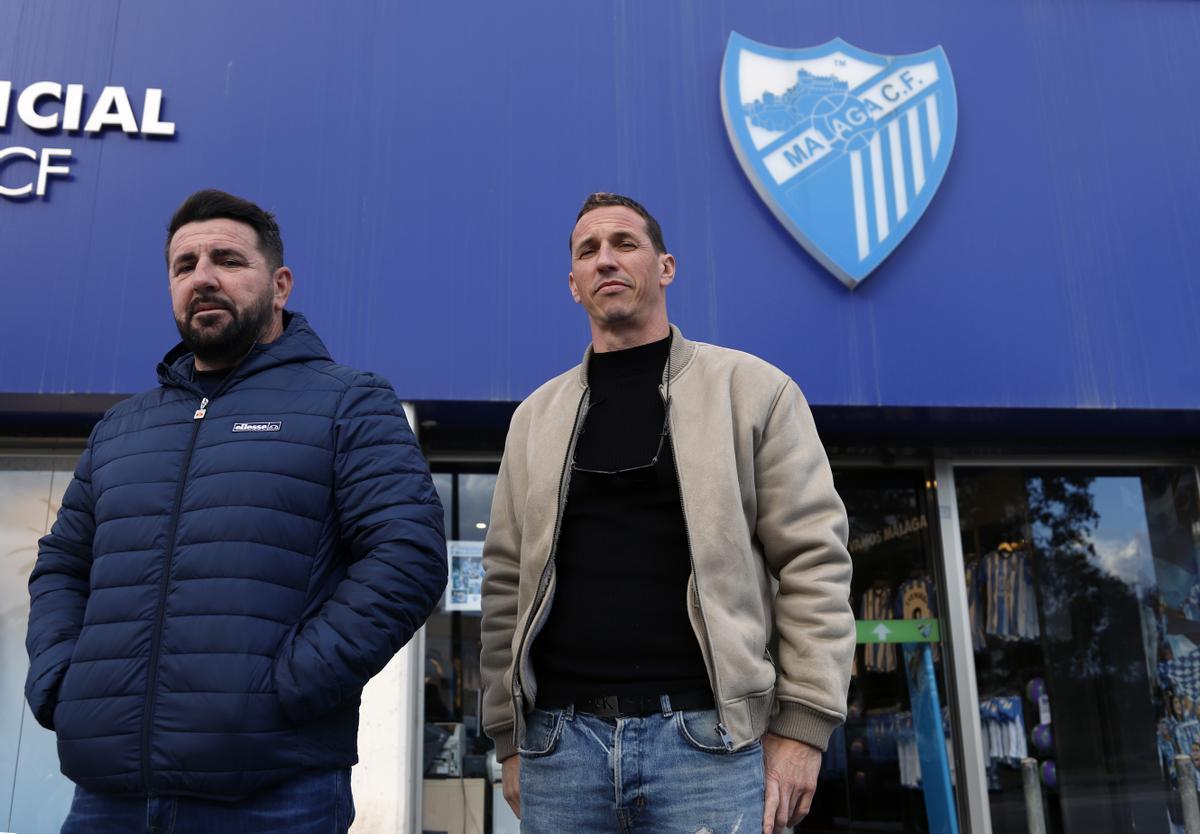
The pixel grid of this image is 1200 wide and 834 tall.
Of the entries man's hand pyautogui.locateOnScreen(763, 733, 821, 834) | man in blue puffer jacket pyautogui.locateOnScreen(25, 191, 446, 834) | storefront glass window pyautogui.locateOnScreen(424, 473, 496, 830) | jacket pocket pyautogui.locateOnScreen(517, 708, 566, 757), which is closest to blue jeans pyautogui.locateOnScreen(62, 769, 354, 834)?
man in blue puffer jacket pyautogui.locateOnScreen(25, 191, 446, 834)

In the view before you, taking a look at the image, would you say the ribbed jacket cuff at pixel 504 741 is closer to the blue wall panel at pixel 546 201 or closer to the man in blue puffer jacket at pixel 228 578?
the man in blue puffer jacket at pixel 228 578

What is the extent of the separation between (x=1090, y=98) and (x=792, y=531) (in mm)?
4361

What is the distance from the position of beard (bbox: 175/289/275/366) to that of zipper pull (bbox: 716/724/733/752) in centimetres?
137

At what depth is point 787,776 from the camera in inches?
78.0

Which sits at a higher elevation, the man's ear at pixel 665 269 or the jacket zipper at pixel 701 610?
the man's ear at pixel 665 269

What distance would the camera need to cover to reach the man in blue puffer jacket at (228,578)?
1863 mm

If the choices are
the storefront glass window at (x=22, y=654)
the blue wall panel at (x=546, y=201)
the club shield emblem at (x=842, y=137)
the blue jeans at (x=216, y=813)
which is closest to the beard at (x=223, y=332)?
the blue jeans at (x=216, y=813)

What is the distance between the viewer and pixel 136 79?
4914 millimetres

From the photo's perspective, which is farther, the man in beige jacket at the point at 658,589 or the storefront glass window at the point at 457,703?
the storefront glass window at the point at 457,703

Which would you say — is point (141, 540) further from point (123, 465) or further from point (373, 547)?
point (373, 547)

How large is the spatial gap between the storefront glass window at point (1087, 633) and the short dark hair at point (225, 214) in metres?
4.38

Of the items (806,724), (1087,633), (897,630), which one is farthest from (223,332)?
(1087,633)

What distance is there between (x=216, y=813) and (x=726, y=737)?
0.97 m

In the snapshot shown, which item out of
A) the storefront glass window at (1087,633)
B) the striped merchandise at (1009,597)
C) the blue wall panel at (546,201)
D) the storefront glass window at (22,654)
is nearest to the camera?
the blue wall panel at (546,201)
